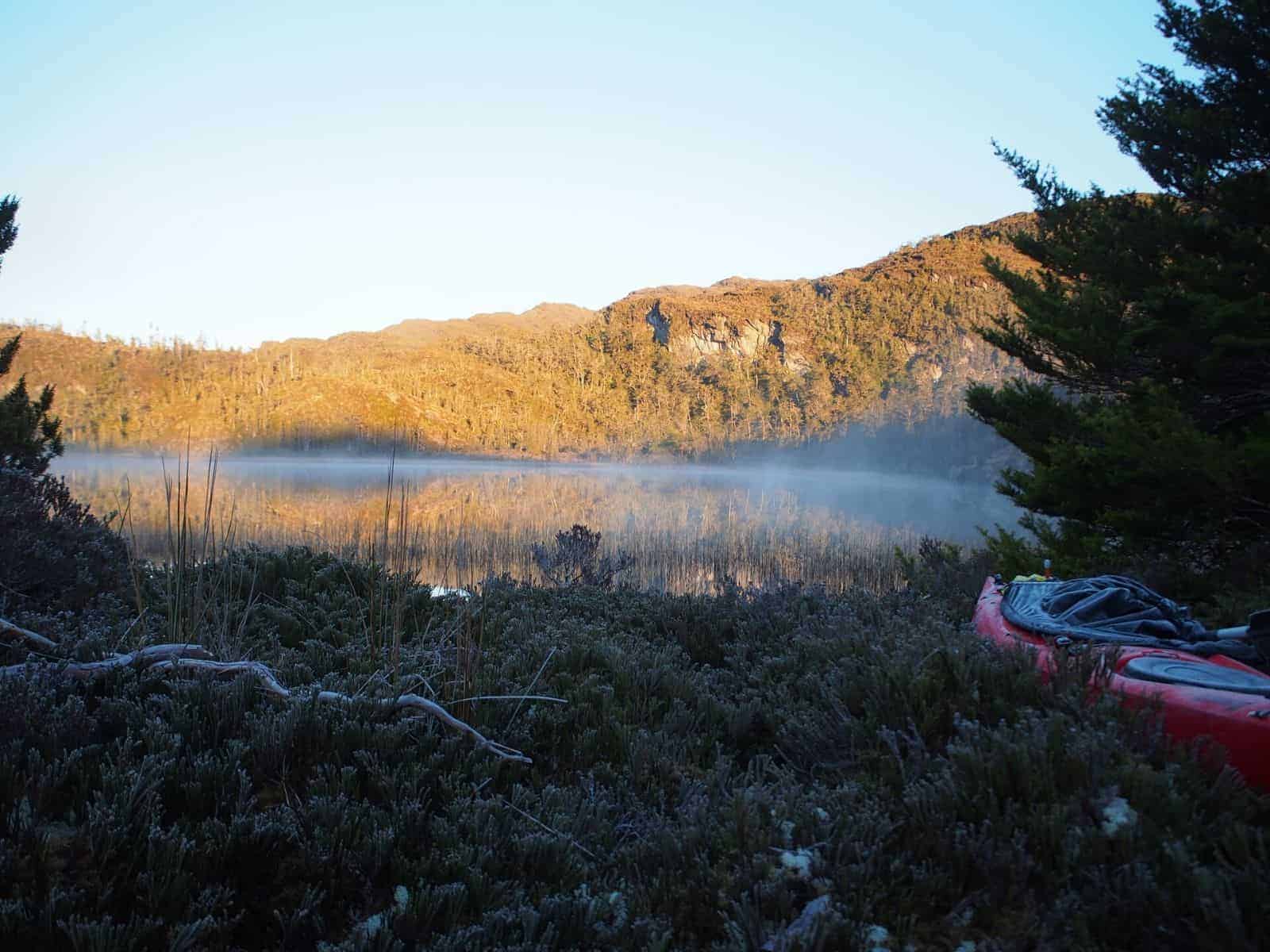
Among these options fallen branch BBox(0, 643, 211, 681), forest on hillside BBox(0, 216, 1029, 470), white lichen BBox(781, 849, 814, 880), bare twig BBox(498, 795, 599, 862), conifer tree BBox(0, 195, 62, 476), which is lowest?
bare twig BBox(498, 795, 599, 862)

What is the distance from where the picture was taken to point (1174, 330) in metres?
7.67

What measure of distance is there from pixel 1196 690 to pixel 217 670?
4.27 metres

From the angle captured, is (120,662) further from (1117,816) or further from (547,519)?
(547,519)

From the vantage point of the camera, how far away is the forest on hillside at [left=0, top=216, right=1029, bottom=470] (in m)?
67.9

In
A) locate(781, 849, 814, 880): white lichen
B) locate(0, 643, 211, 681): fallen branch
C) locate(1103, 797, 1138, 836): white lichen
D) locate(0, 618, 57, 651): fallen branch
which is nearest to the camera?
locate(1103, 797, 1138, 836): white lichen

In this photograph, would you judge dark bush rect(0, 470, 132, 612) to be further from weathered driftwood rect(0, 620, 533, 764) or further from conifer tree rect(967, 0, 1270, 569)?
conifer tree rect(967, 0, 1270, 569)

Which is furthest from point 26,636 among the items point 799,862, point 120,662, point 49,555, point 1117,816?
point 1117,816

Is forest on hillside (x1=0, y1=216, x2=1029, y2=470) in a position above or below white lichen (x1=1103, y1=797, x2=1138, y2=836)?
above

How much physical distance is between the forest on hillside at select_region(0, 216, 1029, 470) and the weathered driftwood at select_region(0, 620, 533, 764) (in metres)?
56.2

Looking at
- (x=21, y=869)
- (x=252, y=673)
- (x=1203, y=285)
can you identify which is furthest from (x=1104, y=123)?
(x=21, y=869)

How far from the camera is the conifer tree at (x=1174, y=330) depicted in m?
6.98

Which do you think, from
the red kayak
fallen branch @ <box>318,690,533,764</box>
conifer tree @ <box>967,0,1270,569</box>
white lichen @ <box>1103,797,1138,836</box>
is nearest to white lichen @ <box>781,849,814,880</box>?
white lichen @ <box>1103,797,1138,836</box>

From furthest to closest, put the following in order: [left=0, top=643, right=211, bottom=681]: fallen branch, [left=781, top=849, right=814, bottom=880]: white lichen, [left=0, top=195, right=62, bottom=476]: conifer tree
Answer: [left=0, top=195, right=62, bottom=476]: conifer tree
[left=0, top=643, right=211, bottom=681]: fallen branch
[left=781, top=849, right=814, bottom=880]: white lichen

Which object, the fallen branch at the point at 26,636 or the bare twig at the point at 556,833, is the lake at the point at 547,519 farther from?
the bare twig at the point at 556,833
